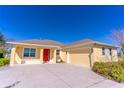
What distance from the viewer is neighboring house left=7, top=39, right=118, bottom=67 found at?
10.6 meters

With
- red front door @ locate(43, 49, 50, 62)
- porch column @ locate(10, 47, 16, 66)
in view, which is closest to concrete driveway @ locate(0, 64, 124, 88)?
porch column @ locate(10, 47, 16, 66)

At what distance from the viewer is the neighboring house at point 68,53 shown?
10.6 meters

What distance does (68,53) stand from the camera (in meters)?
15.0

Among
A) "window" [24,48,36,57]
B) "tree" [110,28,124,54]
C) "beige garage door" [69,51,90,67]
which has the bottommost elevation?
"beige garage door" [69,51,90,67]

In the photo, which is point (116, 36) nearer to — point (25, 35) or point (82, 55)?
point (82, 55)

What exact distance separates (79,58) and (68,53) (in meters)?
3.12

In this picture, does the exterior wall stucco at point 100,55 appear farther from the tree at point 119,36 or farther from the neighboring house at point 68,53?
the tree at point 119,36

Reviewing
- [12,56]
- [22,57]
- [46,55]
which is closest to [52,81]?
[12,56]

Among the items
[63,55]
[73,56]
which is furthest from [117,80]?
[63,55]

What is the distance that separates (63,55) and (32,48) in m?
5.74

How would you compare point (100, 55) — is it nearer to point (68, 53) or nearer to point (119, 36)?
point (68, 53)

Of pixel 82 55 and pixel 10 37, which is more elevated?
pixel 10 37

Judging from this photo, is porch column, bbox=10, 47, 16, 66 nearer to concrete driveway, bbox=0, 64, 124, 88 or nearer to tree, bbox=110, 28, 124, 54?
concrete driveway, bbox=0, 64, 124, 88
